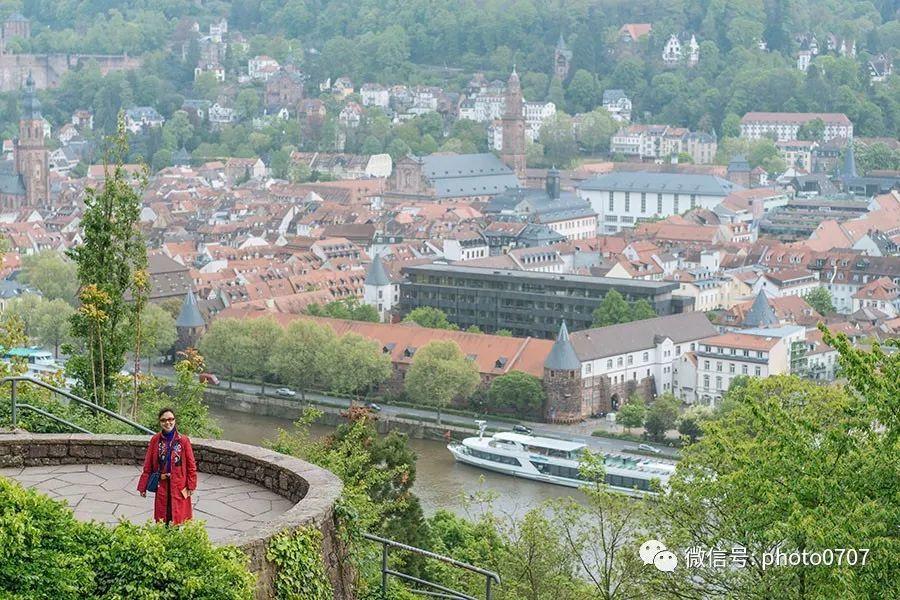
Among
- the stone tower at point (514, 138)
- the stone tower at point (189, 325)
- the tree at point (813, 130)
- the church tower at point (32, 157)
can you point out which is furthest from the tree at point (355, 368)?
the tree at point (813, 130)

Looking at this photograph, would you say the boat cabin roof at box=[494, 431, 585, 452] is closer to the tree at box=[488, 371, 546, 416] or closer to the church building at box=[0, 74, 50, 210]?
the tree at box=[488, 371, 546, 416]

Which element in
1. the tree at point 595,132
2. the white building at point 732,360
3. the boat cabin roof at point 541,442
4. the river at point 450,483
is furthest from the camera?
the tree at point 595,132

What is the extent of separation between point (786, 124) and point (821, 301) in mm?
25065

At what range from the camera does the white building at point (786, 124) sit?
5322 centimetres

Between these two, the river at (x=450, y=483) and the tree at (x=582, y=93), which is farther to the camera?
the tree at (x=582, y=93)

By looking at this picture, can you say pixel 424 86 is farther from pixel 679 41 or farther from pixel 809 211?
pixel 809 211

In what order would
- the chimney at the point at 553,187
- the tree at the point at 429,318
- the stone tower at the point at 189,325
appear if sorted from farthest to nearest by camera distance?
A: the chimney at the point at 553,187 → the tree at the point at 429,318 → the stone tower at the point at 189,325

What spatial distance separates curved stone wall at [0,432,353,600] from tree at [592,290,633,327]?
68.3 ft

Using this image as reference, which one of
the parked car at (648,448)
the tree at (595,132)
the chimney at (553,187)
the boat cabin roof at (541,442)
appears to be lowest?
the parked car at (648,448)

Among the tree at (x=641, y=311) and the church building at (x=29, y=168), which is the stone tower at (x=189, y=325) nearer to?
the tree at (x=641, y=311)

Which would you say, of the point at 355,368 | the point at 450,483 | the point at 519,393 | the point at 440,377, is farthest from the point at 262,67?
the point at 450,483

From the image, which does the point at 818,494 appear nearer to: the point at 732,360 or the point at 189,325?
the point at 732,360

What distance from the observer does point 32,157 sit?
1882 inches

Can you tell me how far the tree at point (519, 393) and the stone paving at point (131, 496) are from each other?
1763 centimetres
